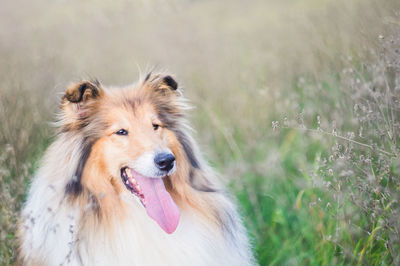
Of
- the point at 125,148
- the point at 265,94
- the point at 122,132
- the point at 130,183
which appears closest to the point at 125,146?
the point at 125,148

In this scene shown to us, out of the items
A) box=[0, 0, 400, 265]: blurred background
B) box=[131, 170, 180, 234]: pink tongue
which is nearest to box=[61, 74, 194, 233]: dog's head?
box=[131, 170, 180, 234]: pink tongue

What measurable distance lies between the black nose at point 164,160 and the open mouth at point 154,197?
0.59 feet

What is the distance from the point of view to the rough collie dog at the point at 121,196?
2.69m

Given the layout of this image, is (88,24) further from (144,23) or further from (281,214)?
(281,214)

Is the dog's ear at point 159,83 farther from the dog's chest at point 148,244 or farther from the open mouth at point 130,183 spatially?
the dog's chest at point 148,244

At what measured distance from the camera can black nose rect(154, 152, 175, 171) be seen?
2619mm

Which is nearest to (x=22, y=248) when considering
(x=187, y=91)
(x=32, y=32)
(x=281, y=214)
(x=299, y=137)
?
(x=281, y=214)

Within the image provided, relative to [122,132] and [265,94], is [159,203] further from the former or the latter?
[265,94]

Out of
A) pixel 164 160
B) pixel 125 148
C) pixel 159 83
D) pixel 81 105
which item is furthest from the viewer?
pixel 159 83

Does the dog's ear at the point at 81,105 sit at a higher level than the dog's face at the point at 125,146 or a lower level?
higher

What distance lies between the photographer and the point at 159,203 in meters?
2.75

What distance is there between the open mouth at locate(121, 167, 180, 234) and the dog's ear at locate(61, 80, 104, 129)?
0.48 meters

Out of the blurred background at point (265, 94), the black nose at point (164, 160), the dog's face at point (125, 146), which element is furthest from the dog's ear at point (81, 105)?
the black nose at point (164, 160)

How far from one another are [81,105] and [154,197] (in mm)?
838
